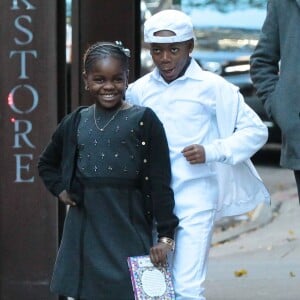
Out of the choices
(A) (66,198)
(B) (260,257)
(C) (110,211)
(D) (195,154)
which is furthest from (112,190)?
(B) (260,257)

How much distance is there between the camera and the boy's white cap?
14.4ft

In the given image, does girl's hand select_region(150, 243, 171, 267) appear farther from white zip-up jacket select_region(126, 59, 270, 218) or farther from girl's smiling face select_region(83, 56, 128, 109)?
girl's smiling face select_region(83, 56, 128, 109)

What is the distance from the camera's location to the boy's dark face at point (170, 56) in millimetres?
4426

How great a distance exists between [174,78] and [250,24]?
9606 millimetres

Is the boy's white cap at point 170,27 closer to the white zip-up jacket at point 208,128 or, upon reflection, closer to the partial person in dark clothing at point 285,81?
the white zip-up jacket at point 208,128

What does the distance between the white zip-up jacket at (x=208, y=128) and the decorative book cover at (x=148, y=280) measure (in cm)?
28

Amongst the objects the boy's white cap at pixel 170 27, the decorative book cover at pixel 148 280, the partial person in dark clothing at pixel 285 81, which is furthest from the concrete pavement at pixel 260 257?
the boy's white cap at pixel 170 27

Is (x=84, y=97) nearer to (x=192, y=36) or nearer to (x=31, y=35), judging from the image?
(x=31, y=35)

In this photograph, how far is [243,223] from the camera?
32.8 ft

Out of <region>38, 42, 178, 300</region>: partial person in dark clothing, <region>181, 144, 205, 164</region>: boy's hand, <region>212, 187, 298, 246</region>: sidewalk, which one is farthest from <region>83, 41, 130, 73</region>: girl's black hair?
<region>212, 187, 298, 246</region>: sidewalk

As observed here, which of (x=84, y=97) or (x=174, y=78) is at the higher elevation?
(x=174, y=78)

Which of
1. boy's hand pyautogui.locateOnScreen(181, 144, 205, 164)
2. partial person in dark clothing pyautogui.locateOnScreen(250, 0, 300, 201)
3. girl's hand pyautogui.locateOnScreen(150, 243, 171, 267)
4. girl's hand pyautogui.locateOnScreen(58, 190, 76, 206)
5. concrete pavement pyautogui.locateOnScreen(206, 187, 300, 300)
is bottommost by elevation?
concrete pavement pyautogui.locateOnScreen(206, 187, 300, 300)

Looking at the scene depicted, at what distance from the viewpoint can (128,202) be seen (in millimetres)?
4250

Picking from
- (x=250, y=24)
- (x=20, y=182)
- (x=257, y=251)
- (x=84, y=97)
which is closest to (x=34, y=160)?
(x=20, y=182)
